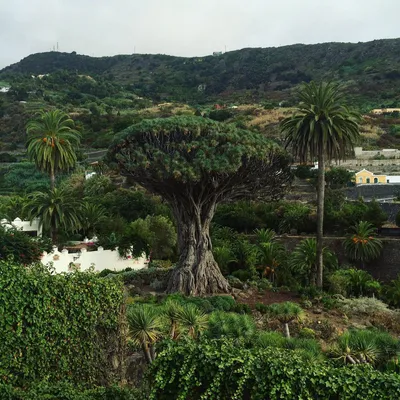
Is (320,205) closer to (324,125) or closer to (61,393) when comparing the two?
(324,125)

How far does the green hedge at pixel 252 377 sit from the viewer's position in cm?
914

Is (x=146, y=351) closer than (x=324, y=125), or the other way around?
(x=146, y=351)

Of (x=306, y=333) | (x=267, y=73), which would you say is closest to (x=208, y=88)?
(x=267, y=73)

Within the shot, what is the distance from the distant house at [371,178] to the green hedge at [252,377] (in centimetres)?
4321

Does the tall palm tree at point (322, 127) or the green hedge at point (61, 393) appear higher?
the tall palm tree at point (322, 127)

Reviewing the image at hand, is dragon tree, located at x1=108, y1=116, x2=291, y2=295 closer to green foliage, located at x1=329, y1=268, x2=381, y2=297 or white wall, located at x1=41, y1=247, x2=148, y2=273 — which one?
green foliage, located at x1=329, y1=268, x2=381, y2=297

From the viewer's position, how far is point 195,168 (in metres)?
22.4

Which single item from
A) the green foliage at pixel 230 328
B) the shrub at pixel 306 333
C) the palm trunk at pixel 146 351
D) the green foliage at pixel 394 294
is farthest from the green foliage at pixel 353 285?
the palm trunk at pixel 146 351

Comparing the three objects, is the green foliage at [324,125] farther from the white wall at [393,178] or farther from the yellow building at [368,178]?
the white wall at [393,178]

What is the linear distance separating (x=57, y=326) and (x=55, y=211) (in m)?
22.7

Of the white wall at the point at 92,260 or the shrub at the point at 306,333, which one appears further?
the white wall at the point at 92,260

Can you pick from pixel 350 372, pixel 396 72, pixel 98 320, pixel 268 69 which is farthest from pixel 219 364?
pixel 268 69

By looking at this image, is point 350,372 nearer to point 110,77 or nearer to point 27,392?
point 27,392

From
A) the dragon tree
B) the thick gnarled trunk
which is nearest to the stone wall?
the dragon tree
